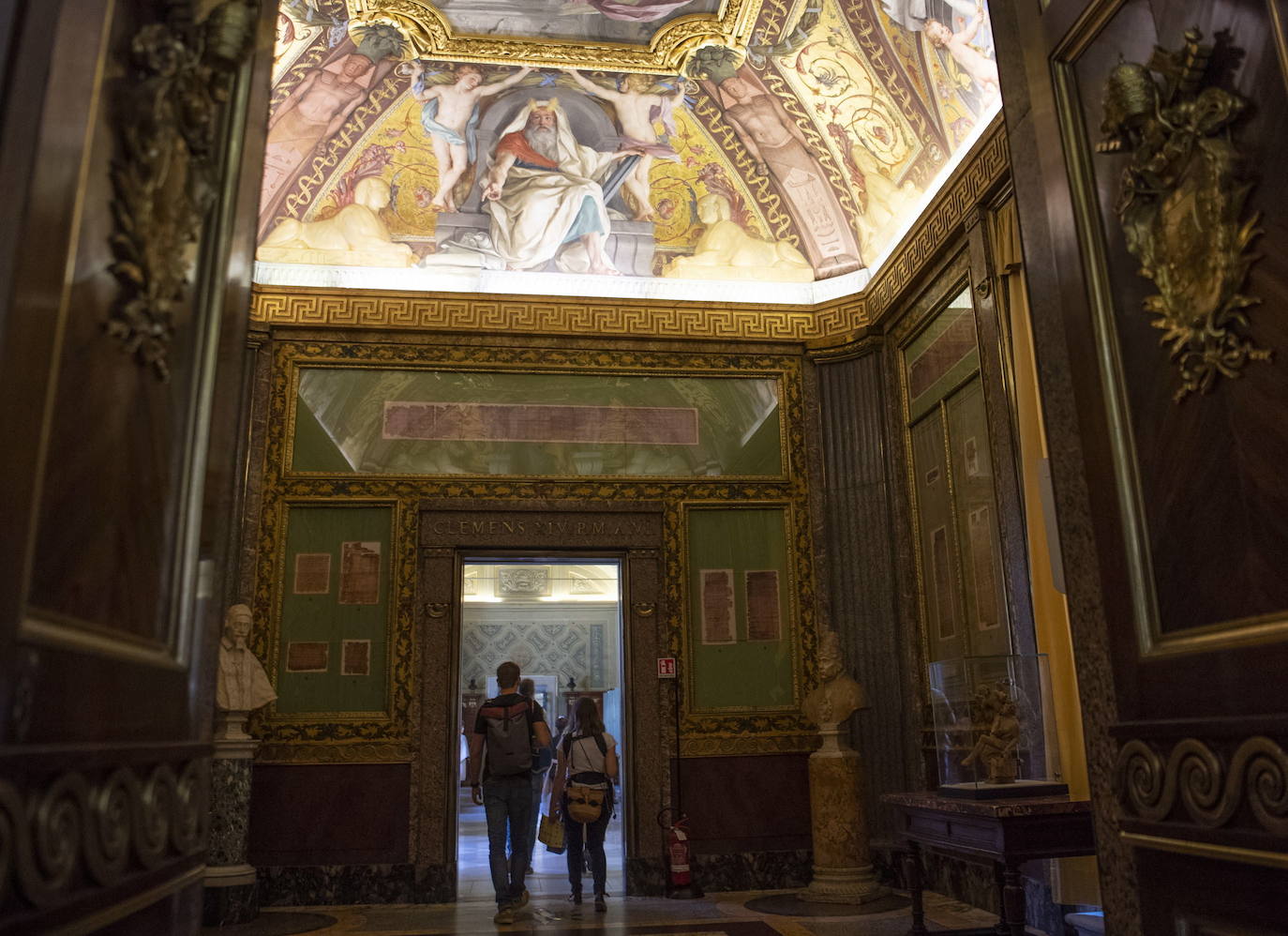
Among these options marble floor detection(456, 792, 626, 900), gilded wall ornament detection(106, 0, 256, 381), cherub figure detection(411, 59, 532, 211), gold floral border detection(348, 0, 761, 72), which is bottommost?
marble floor detection(456, 792, 626, 900)

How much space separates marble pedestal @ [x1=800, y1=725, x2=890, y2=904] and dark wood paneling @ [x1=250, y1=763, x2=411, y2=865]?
10.8 feet

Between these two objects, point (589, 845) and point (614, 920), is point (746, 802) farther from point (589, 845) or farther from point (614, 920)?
point (614, 920)

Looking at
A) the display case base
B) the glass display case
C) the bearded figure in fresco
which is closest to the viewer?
the display case base

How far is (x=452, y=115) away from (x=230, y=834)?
6.18m

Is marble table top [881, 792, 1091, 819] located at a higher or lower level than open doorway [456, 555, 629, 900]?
lower

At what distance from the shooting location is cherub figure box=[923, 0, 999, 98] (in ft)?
23.7

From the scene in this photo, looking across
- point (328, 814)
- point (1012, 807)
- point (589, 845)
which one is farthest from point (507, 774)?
point (1012, 807)

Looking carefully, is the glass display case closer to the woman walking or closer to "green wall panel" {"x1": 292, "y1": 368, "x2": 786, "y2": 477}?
the woman walking

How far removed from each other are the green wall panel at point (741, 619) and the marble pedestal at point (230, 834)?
145 inches

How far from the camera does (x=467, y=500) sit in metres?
9.23

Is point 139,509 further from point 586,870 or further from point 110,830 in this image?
point 586,870

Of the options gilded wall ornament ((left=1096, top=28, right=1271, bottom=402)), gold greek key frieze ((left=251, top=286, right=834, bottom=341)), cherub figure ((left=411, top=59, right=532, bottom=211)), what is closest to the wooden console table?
gilded wall ornament ((left=1096, top=28, right=1271, bottom=402))

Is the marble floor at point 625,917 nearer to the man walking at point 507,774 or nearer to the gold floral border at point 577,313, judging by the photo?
the man walking at point 507,774

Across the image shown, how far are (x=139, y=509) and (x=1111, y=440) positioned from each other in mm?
2038
